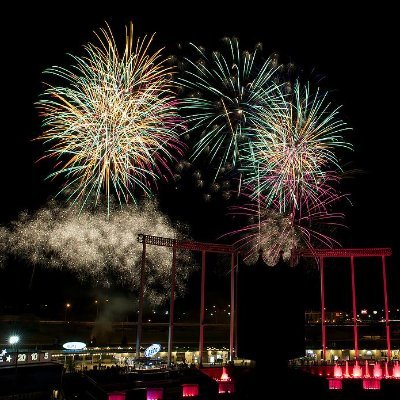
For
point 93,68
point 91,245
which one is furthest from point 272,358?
point 91,245

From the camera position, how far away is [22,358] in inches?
706

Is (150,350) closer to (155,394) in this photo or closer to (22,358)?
(155,394)

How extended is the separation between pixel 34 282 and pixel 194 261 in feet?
50.0

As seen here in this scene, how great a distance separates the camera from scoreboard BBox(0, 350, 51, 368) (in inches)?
680

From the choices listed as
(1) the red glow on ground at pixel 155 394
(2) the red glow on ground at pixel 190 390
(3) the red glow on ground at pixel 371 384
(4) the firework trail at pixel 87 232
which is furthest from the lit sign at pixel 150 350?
(3) the red glow on ground at pixel 371 384

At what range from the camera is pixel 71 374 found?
61.5 feet

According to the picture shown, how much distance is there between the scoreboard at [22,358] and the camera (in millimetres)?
17281

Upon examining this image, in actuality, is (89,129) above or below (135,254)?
above

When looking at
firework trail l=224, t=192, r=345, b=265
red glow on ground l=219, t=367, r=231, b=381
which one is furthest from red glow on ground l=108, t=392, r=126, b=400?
firework trail l=224, t=192, r=345, b=265

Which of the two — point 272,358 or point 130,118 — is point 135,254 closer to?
point 130,118

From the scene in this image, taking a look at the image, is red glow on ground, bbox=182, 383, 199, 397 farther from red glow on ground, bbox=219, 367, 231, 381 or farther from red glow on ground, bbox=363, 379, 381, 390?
red glow on ground, bbox=363, 379, 381, 390

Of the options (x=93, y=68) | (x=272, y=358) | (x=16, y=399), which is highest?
(x=93, y=68)

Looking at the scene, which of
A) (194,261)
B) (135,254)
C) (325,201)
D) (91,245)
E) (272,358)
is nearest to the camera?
(272,358)

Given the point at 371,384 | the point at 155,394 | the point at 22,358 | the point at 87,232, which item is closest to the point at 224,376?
the point at 155,394
